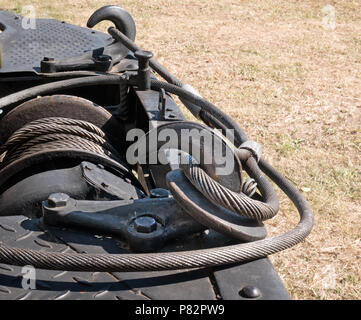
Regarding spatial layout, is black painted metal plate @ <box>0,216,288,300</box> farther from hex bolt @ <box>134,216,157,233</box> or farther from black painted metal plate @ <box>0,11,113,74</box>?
black painted metal plate @ <box>0,11,113,74</box>

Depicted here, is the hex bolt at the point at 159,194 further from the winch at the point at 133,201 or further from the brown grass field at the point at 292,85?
the brown grass field at the point at 292,85

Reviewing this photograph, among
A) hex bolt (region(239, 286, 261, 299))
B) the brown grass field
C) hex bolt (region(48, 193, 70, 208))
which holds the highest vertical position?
hex bolt (region(48, 193, 70, 208))

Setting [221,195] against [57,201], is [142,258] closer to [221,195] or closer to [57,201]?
[221,195]

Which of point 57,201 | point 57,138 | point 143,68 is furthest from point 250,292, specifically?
point 143,68

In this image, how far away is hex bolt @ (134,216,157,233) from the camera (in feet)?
4.61

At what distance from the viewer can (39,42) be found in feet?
8.66

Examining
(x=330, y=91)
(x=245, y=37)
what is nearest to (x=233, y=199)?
(x=330, y=91)

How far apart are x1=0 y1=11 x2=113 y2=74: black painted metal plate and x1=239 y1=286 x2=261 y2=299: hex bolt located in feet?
4.92

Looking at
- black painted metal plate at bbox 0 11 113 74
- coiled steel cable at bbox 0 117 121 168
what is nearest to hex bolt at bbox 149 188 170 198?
coiled steel cable at bbox 0 117 121 168

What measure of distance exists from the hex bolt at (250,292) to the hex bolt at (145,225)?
0.29 metres

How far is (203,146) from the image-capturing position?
1405 millimetres

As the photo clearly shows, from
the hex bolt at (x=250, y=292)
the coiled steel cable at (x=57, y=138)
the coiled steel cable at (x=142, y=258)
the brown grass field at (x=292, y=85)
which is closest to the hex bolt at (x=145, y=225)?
the coiled steel cable at (x=142, y=258)

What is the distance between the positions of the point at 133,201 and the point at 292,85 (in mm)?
4494
